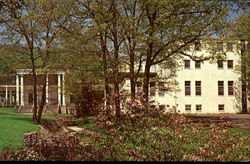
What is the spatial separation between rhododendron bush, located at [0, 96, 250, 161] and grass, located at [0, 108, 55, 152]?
70 cm

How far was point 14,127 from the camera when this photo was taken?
22.3 ft

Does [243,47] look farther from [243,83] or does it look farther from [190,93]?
[190,93]

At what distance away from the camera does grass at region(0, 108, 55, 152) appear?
5.90 meters

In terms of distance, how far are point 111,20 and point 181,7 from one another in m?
1.89

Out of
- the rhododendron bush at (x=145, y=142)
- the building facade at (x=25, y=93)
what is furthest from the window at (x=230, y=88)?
the building facade at (x=25, y=93)

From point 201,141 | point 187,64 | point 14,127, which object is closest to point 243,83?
point 201,141

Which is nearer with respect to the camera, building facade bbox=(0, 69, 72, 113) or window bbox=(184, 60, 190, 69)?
building facade bbox=(0, 69, 72, 113)

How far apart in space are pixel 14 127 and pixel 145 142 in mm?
2822

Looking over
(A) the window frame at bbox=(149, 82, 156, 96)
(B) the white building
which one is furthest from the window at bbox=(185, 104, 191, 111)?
(A) the window frame at bbox=(149, 82, 156, 96)

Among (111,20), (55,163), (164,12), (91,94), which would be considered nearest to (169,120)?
(55,163)

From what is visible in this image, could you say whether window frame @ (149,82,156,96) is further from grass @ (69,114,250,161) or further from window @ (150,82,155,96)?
grass @ (69,114,250,161)

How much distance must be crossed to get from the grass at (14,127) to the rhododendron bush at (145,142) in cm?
70

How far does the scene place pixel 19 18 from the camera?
23.7 ft

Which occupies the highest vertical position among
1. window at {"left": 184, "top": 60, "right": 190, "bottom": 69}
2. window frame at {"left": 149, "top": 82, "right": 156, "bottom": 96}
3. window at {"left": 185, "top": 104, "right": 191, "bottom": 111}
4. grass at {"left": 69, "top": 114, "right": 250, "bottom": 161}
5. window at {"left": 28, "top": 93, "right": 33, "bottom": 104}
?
window at {"left": 184, "top": 60, "right": 190, "bottom": 69}
